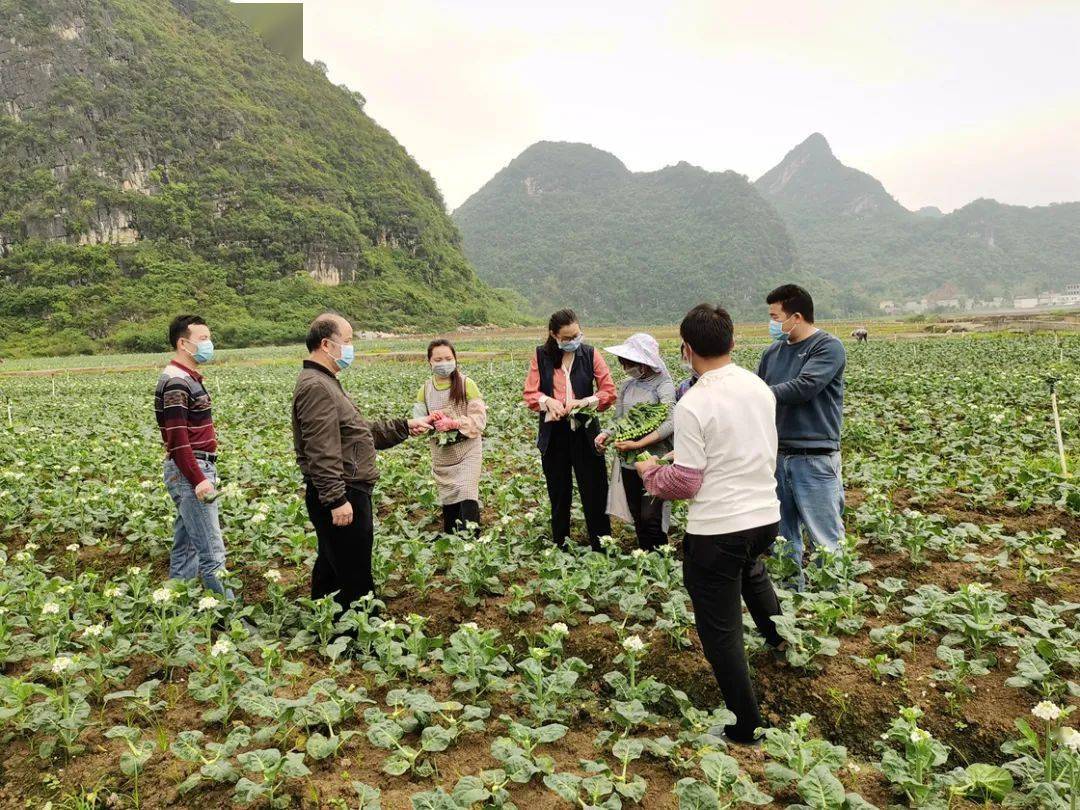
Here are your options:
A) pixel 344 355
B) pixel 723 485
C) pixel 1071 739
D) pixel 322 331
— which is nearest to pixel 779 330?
pixel 723 485

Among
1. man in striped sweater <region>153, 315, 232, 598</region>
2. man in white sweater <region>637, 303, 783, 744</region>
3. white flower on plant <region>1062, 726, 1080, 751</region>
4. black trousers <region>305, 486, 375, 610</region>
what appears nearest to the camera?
white flower on plant <region>1062, 726, 1080, 751</region>

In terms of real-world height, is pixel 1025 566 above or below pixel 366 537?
below

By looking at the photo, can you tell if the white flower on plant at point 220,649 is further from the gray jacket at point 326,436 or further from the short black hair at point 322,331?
the short black hair at point 322,331

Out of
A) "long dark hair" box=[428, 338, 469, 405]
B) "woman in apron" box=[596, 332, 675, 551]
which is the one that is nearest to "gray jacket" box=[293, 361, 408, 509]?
"long dark hair" box=[428, 338, 469, 405]

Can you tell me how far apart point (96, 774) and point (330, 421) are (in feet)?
6.33

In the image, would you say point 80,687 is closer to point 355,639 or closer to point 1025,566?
point 355,639

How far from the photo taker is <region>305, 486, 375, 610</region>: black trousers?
3840mm

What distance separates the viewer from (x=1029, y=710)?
310 cm

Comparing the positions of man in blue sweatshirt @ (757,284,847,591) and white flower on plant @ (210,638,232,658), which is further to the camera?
man in blue sweatshirt @ (757,284,847,591)

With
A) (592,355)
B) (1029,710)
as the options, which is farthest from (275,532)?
(1029,710)

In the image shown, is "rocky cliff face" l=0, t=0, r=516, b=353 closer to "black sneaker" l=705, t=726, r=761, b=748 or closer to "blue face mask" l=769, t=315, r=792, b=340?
"blue face mask" l=769, t=315, r=792, b=340

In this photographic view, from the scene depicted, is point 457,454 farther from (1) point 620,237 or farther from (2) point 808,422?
(1) point 620,237

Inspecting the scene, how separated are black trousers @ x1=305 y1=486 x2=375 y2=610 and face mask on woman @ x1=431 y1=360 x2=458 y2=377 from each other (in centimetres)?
154

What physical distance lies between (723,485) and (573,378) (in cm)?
257
